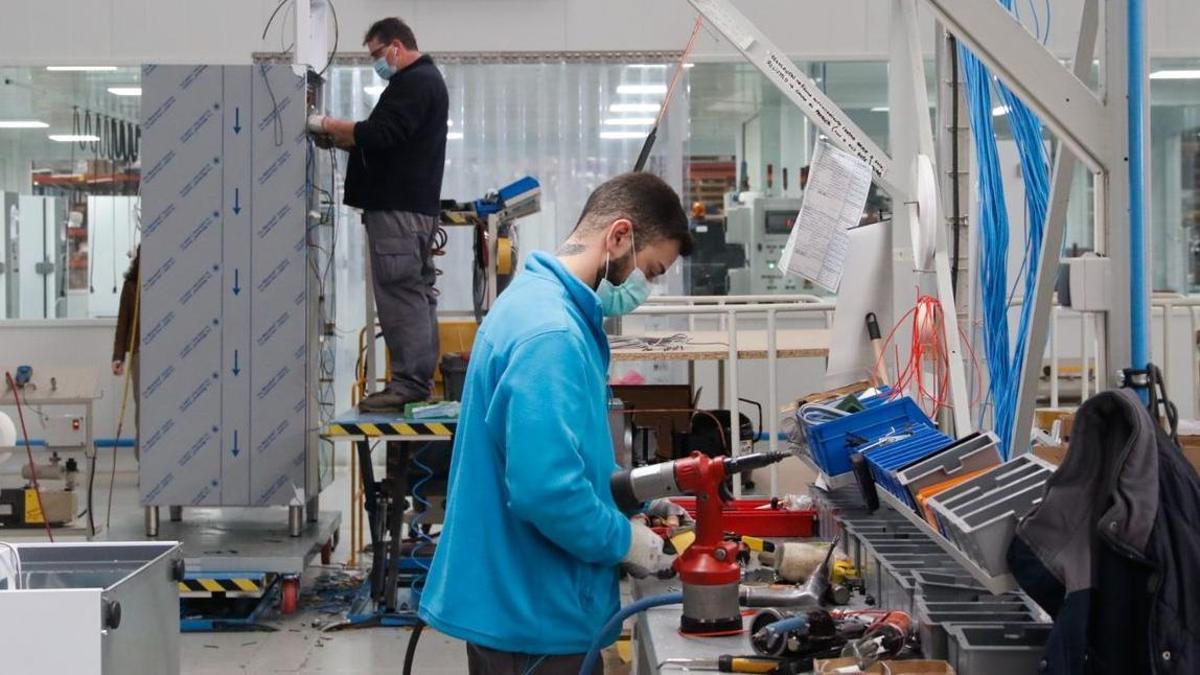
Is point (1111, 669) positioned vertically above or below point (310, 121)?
below

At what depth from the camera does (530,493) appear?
2.26m

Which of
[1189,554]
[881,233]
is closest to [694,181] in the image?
[881,233]

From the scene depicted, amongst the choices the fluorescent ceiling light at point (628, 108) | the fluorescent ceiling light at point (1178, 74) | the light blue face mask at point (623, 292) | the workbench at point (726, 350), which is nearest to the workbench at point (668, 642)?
the light blue face mask at point (623, 292)

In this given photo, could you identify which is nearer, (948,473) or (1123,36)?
(1123,36)

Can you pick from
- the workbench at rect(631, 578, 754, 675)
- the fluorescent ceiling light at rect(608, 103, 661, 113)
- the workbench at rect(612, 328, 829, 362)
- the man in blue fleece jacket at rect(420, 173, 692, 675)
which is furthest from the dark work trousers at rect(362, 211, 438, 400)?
the fluorescent ceiling light at rect(608, 103, 661, 113)

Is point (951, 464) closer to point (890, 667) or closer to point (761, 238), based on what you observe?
point (890, 667)

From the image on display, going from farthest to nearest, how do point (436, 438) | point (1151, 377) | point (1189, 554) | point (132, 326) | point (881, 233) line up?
point (132, 326) < point (436, 438) < point (881, 233) < point (1151, 377) < point (1189, 554)

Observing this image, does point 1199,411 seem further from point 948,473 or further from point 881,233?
point 948,473

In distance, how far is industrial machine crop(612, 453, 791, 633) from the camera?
2477mm

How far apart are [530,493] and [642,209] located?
578 mm

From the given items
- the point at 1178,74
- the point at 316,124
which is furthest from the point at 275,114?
the point at 1178,74

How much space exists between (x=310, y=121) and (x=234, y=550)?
6.03 ft

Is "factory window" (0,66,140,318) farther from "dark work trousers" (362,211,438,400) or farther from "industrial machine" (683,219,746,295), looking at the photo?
"dark work trousers" (362,211,438,400)

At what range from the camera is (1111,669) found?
1990 millimetres
